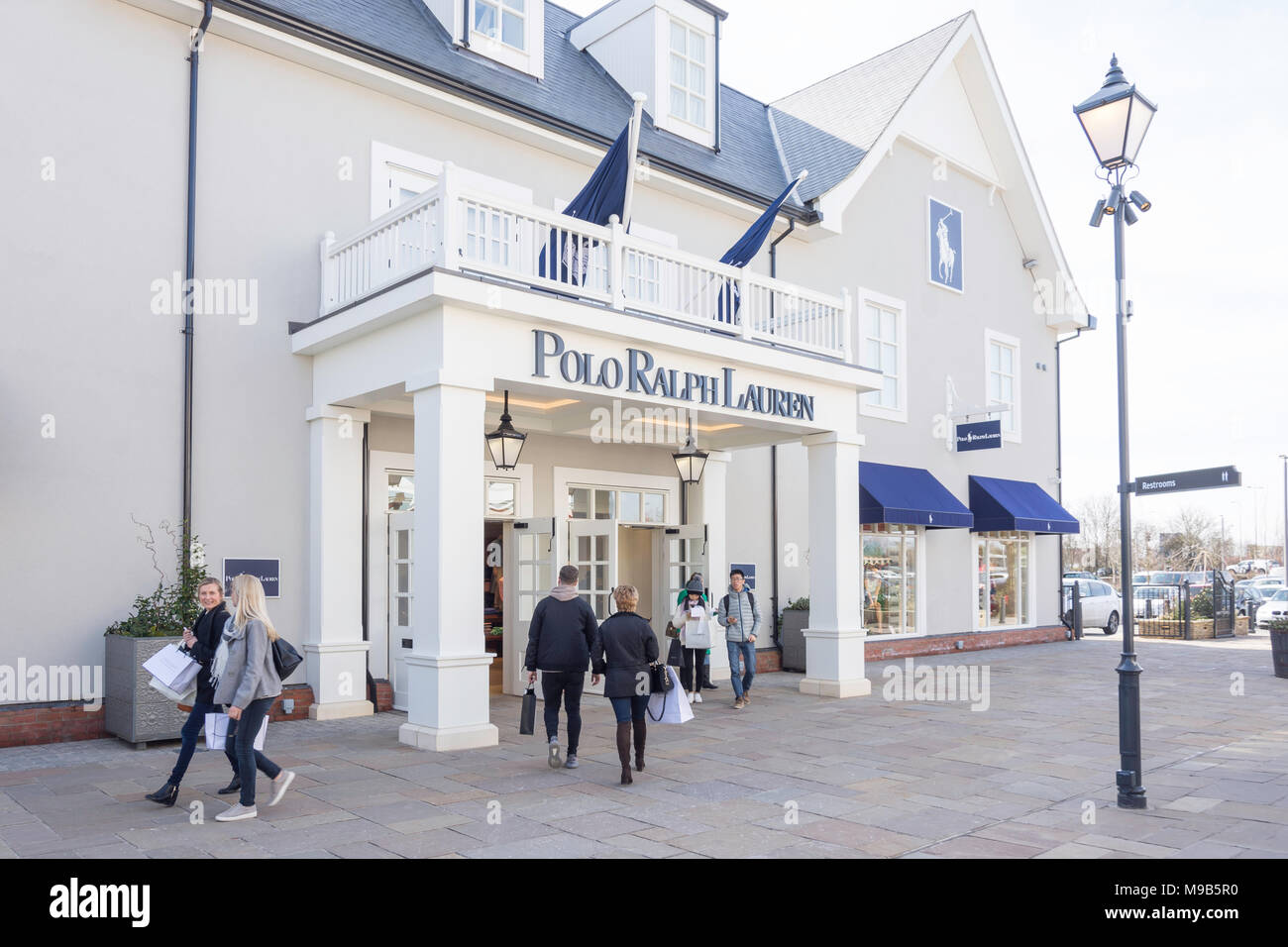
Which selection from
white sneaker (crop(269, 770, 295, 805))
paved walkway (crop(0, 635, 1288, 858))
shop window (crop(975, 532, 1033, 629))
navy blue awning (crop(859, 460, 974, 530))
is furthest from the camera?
shop window (crop(975, 532, 1033, 629))

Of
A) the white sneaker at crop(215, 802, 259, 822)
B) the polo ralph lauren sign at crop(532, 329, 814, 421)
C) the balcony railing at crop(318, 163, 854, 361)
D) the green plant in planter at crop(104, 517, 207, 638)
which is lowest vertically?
the white sneaker at crop(215, 802, 259, 822)

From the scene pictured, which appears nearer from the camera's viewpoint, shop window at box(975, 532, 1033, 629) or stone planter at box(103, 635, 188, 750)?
stone planter at box(103, 635, 188, 750)

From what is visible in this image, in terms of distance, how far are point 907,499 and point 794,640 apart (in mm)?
3528

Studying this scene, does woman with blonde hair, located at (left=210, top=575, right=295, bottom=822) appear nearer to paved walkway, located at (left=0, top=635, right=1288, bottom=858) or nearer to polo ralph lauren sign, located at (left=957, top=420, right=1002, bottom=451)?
paved walkway, located at (left=0, top=635, right=1288, bottom=858)

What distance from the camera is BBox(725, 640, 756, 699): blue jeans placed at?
12.5 m

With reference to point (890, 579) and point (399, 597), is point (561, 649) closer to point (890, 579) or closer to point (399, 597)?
point (399, 597)

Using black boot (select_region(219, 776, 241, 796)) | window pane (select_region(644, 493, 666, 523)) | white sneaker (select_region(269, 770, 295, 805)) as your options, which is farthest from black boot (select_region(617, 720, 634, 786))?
window pane (select_region(644, 493, 666, 523))

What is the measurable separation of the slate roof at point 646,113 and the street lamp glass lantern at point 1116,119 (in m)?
7.46

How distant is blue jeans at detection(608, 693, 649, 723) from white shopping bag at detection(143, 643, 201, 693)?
321 cm

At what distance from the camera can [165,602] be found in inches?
390

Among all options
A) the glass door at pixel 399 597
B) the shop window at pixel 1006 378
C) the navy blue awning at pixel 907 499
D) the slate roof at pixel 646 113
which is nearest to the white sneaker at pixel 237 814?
the glass door at pixel 399 597

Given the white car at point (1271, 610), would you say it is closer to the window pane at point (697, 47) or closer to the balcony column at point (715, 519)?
the balcony column at point (715, 519)

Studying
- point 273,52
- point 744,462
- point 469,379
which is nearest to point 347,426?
point 469,379

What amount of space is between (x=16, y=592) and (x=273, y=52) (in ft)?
21.1
